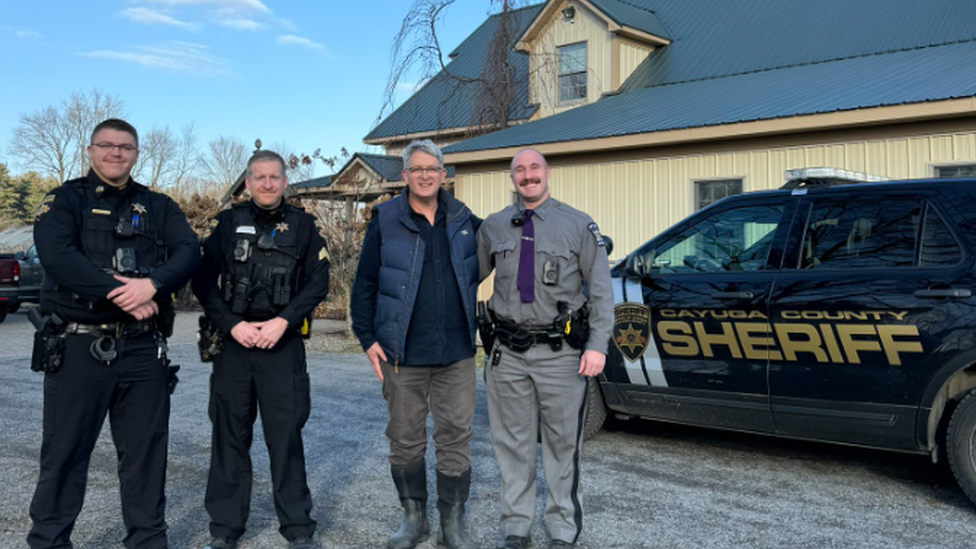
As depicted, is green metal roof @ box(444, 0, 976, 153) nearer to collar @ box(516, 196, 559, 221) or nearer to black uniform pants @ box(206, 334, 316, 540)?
collar @ box(516, 196, 559, 221)

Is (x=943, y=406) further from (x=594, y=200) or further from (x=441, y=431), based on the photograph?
(x=594, y=200)

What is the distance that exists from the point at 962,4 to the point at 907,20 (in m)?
0.77

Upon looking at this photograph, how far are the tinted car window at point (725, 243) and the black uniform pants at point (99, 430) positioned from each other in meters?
3.33

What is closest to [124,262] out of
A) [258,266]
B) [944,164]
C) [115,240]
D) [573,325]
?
[115,240]

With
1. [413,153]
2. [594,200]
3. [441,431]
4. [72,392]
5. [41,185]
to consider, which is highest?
[41,185]

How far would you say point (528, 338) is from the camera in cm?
371

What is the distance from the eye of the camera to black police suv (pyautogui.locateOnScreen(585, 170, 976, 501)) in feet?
14.2

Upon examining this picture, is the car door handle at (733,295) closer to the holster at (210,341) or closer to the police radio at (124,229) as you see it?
the holster at (210,341)

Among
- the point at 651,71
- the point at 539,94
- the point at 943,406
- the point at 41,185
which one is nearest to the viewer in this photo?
the point at 943,406

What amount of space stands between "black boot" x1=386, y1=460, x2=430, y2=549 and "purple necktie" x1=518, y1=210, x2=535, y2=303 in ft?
3.13

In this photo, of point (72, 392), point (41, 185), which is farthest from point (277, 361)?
point (41, 185)

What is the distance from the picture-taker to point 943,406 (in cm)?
443

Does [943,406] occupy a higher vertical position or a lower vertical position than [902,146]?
lower

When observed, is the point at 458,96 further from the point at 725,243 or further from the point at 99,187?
the point at 99,187
